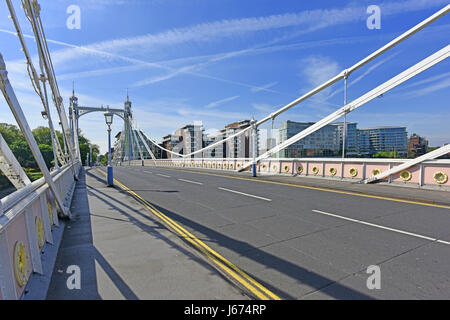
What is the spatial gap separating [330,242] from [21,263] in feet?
16.2

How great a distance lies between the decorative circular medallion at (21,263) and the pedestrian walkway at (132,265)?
15.5 inches

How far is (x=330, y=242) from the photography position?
15.8 feet

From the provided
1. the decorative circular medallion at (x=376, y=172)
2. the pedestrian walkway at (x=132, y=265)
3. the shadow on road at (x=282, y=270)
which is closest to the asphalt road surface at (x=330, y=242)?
the shadow on road at (x=282, y=270)

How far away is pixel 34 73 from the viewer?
6871 millimetres

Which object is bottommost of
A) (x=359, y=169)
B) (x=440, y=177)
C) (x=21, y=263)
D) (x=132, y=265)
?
(x=132, y=265)

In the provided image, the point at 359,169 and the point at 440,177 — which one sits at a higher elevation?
the point at 359,169

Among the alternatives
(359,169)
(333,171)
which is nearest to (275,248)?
(359,169)

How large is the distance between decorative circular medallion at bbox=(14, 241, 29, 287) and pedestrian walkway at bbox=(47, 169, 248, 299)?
39cm

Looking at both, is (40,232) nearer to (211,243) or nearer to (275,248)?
(211,243)

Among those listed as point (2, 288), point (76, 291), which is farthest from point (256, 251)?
point (2, 288)

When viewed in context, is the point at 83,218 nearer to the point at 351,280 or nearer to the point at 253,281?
the point at 253,281

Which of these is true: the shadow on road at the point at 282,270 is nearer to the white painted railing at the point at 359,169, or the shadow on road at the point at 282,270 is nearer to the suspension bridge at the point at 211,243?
the suspension bridge at the point at 211,243

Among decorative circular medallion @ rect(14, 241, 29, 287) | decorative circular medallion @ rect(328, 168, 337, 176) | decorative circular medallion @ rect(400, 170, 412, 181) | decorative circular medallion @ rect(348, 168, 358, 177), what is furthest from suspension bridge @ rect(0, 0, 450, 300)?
decorative circular medallion @ rect(328, 168, 337, 176)

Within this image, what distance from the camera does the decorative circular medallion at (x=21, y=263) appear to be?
9.20ft
